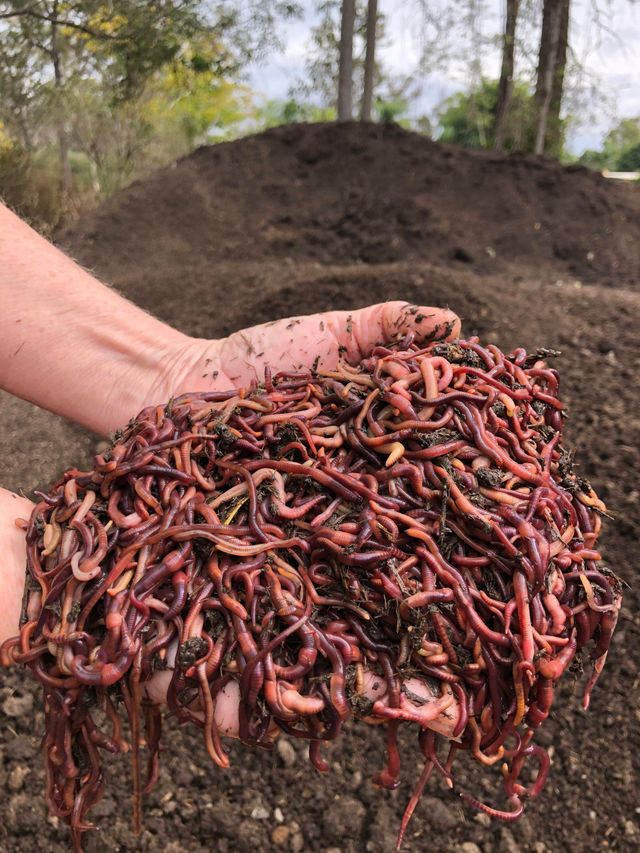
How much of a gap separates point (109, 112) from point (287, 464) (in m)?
14.6

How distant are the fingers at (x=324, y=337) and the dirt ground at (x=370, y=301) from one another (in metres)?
2.30

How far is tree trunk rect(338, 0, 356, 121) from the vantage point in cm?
1387

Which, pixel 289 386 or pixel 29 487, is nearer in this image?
pixel 289 386

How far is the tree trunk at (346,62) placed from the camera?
1387cm

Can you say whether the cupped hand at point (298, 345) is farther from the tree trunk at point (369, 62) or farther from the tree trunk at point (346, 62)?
the tree trunk at point (369, 62)

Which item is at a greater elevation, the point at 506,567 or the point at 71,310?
the point at 71,310

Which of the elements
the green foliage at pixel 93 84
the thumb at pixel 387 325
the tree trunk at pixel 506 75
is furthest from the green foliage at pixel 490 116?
the thumb at pixel 387 325

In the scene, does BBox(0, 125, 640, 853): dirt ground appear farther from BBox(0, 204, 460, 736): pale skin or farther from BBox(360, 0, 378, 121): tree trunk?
BBox(0, 204, 460, 736): pale skin

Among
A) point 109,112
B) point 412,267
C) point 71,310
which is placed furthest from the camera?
point 109,112

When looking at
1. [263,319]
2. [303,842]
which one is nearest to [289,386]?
[303,842]

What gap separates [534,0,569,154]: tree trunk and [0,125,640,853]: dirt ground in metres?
2.15

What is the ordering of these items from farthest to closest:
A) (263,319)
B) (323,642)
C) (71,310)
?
1. (263,319)
2. (71,310)
3. (323,642)

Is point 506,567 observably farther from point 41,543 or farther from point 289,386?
point 41,543

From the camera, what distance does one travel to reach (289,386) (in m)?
3.31
